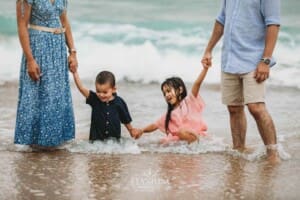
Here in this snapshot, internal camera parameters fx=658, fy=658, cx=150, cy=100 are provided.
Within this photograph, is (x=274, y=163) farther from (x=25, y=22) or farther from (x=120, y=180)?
(x=25, y=22)

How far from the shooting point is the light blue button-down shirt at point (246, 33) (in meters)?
5.10

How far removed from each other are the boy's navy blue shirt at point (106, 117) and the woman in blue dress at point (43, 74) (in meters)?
0.25

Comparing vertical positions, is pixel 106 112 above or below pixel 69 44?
below

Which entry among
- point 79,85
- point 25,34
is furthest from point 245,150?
point 25,34

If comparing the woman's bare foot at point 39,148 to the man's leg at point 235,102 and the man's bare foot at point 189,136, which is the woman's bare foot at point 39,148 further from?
the man's leg at point 235,102

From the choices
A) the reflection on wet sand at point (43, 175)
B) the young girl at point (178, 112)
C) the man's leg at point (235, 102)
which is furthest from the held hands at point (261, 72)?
the reflection on wet sand at point (43, 175)

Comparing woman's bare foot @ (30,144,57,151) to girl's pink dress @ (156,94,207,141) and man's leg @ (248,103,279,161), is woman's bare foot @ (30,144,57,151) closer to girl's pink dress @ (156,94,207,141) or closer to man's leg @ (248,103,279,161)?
girl's pink dress @ (156,94,207,141)

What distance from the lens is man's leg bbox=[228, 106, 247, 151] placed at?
555 cm

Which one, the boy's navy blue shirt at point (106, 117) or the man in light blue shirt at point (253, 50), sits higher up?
the man in light blue shirt at point (253, 50)

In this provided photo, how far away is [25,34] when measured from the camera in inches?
207

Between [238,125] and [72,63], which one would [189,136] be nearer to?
[238,125]

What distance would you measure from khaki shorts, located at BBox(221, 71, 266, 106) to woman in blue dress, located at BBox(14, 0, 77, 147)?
51.8 inches

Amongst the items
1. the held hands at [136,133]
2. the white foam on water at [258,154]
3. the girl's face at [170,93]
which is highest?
the girl's face at [170,93]

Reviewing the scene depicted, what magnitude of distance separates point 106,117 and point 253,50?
144 centimetres
